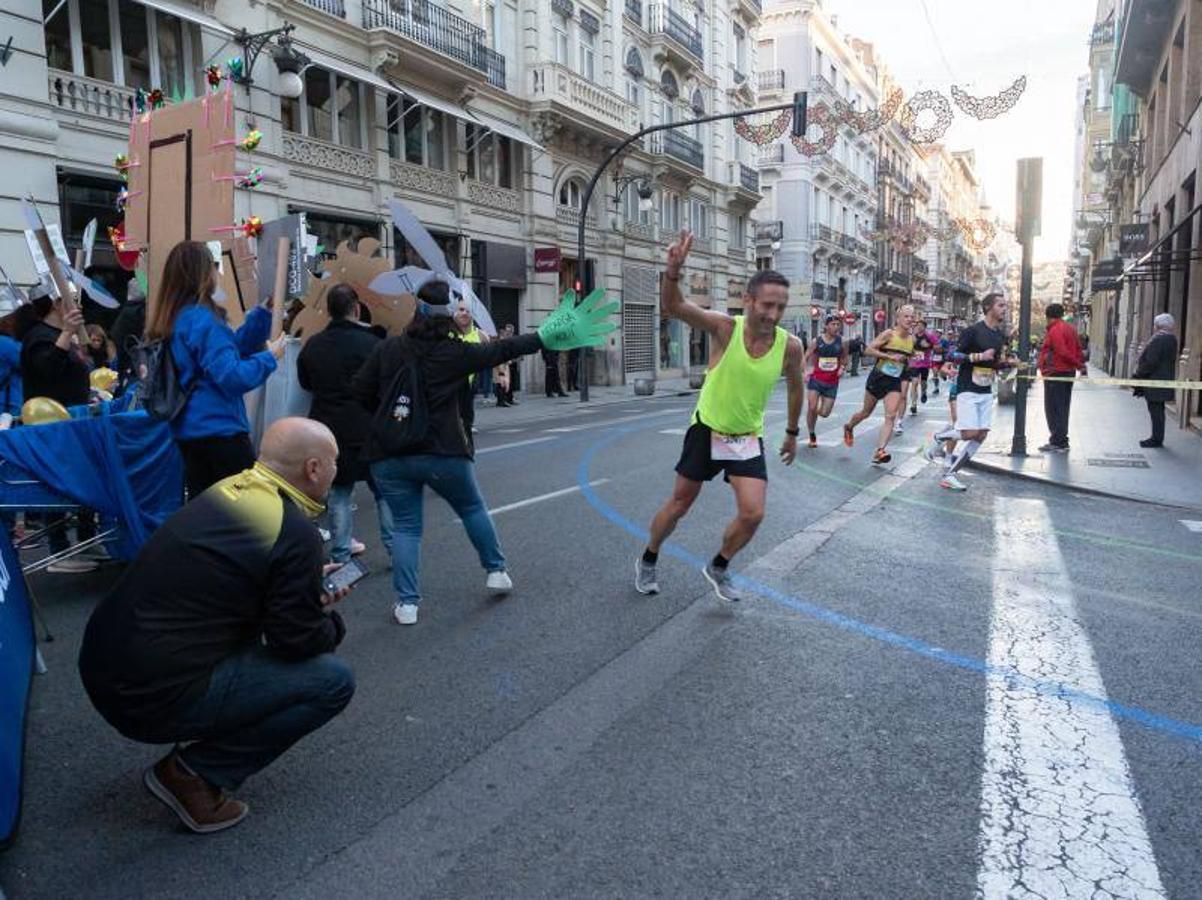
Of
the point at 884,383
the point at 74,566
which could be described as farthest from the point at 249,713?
the point at 884,383

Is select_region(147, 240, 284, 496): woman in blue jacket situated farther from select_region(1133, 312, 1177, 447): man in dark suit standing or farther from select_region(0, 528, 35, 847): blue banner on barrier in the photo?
select_region(1133, 312, 1177, 447): man in dark suit standing

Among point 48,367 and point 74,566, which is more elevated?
point 48,367

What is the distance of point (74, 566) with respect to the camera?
5973 mm

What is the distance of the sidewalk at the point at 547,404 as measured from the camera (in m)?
17.6

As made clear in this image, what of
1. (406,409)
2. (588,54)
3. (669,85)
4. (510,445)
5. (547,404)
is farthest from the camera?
(669,85)

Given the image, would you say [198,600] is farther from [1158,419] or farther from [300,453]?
[1158,419]

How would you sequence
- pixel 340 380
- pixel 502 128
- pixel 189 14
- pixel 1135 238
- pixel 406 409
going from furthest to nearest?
pixel 502 128, pixel 1135 238, pixel 189 14, pixel 340 380, pixel 406 409

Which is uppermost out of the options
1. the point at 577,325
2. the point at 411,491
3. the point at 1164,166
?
the point at 1164,166

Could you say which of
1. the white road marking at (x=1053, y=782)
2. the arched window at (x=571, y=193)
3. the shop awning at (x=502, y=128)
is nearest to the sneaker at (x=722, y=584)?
the white road marking at (x=1053, y=782)

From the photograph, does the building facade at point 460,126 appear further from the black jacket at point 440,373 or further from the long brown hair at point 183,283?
the black jacket at point 440,373

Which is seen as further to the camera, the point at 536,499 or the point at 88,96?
the point at 88,96

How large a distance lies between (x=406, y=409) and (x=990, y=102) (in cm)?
1308

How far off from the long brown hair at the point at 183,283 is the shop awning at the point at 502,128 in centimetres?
1823

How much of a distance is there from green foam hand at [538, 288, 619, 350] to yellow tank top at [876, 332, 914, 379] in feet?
24.9
